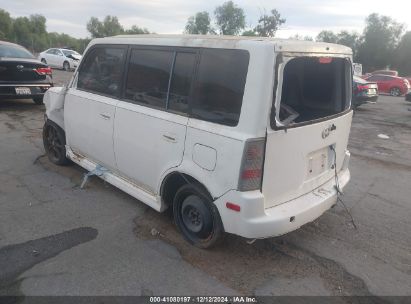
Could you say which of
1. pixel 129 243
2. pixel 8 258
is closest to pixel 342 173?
pixel 129 243

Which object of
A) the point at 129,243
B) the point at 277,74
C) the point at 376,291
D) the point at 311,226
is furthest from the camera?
the point at 311,226

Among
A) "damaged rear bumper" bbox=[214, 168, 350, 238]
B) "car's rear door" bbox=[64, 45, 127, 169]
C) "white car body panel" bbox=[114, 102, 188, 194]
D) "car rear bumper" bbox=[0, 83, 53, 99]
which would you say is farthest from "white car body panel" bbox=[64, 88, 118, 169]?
"car rear bumper" bbox=[0, 83, 53, 99]

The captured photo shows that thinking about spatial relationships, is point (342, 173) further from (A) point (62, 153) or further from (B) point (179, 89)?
(A) point (62, 153)

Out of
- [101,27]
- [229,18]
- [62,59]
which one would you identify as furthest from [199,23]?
[62,59]

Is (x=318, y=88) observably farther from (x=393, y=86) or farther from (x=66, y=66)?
(x=66, y=66)

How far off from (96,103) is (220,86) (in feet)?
6.08

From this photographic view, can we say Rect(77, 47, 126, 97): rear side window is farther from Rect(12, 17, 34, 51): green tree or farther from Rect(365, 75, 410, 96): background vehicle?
Rect(12, 17, 34, 51): green tree

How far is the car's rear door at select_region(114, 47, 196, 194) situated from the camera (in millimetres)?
3334

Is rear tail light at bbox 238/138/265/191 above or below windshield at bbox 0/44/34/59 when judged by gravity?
below

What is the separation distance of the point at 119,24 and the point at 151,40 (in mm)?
83421

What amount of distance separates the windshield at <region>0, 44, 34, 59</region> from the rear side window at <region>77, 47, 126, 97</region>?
561 cm

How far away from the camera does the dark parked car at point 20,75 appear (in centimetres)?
860

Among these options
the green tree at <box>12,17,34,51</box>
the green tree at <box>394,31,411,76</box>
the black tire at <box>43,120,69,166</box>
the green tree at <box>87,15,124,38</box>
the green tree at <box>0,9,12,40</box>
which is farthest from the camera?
the green tree at <box>87,15,124,38</box>

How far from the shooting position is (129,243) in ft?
11.6
